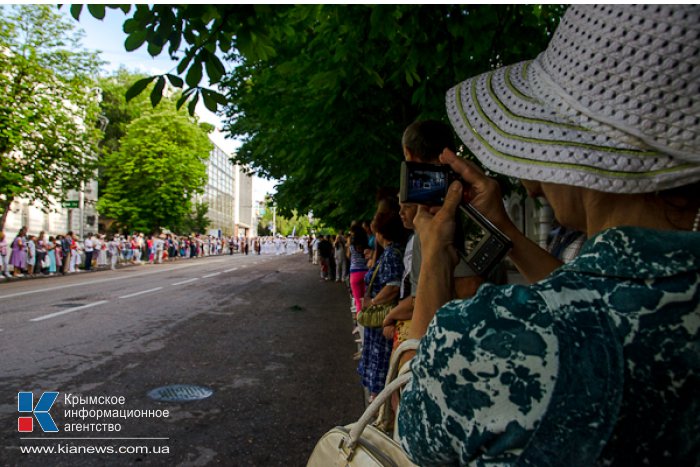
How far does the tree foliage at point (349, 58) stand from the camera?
353 cm

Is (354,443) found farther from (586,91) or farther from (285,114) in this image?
(285,114)

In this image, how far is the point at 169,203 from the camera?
3925 centimetres

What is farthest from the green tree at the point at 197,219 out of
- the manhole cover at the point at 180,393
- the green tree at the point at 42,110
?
the manhole cover at the point at 180,393

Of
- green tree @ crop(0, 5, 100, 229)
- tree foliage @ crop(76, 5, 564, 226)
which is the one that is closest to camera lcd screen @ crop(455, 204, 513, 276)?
tree foliage @ crop(76, 5, 564, 226)

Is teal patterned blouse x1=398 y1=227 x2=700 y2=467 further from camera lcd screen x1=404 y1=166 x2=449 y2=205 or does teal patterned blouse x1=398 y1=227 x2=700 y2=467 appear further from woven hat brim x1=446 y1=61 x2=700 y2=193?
camera lcd screen x1=404 y1=166 x2=449 y2=205

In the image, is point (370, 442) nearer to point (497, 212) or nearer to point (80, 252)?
point (497, 212)

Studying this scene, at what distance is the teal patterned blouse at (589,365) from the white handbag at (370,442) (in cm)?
31

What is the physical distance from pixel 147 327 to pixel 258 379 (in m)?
4.13

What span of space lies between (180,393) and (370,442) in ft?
15.5

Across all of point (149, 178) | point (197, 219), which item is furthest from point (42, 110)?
point (197, 219)

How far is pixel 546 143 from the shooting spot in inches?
40.8

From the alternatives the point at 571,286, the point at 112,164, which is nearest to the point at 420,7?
the point at 571,286

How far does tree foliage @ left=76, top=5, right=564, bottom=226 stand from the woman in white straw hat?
2.93 metres

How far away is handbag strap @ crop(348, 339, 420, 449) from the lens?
1139 mm
